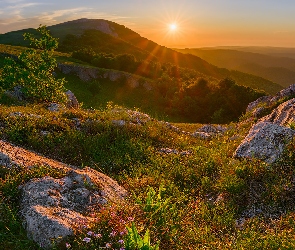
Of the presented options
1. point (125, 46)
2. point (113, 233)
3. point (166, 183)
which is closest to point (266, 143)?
point (166, 183)

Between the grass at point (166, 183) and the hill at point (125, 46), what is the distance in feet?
324

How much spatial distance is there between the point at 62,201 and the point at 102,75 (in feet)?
211

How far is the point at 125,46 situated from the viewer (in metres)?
133

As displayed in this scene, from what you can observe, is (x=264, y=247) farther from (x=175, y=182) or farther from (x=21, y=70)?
(x=21, y=70)

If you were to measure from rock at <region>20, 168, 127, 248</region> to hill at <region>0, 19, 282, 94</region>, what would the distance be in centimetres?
10503

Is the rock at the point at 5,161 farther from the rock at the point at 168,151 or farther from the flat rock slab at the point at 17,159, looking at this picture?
the rock at the point at 168,151

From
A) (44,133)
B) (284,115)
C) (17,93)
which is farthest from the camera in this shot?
(17,93)

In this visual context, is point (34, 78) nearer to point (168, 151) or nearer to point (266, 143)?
point (168, 151)

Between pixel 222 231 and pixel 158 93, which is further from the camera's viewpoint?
pixel 158 93

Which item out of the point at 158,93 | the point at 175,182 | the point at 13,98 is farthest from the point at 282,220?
the point at 158,93

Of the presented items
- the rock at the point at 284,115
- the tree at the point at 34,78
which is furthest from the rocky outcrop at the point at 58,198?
the tree at the point at 34,78

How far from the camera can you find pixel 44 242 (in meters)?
6.69

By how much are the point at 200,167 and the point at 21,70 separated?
18.8 m

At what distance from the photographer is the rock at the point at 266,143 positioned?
1213cm
